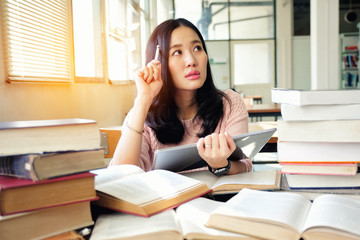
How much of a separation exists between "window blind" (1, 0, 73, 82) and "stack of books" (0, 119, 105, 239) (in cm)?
127

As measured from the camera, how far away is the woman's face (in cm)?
147

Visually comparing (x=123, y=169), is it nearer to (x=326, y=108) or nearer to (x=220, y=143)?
(x=220, y=143)

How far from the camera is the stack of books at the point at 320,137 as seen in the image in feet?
2.47

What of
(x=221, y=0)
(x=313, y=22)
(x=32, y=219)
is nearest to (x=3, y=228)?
(x=32, y=219)

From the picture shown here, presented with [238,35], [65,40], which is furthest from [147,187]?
[238,35]

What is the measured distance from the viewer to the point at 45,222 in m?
0.55

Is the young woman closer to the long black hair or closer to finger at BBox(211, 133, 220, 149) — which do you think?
the long black hair

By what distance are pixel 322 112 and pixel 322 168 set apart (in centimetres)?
13

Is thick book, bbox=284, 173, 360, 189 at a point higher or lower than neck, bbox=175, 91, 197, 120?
lower

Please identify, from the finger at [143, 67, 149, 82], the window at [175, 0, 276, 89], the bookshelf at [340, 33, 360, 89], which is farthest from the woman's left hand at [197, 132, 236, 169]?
the bookshelf at [340, 33, 360, 89]

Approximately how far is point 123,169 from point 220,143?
272mm

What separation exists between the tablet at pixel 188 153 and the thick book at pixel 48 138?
10.7 inches

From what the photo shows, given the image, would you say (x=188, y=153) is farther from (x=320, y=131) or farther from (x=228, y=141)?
(x=320, y=131)

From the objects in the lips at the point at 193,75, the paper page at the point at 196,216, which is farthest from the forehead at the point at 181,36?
the paper page at the point at 196,216
